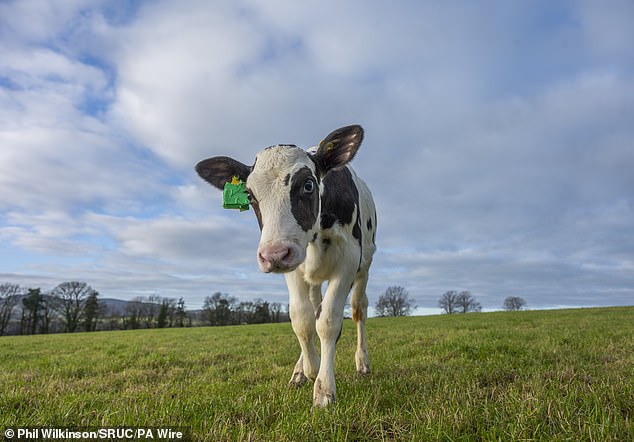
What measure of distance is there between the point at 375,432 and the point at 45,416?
250cm

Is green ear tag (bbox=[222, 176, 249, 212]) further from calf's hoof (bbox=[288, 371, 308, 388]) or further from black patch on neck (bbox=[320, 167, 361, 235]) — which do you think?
calf's hoof (bbox=[288, 371, 308, 388])

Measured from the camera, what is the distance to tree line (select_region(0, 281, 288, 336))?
61.0 metres

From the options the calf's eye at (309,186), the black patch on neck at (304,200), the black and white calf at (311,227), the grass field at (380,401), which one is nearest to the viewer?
the grass field at (380,401)

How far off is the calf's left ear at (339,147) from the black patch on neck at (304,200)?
524mm

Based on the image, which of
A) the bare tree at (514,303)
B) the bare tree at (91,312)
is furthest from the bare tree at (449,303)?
the bare tree at (91,312)

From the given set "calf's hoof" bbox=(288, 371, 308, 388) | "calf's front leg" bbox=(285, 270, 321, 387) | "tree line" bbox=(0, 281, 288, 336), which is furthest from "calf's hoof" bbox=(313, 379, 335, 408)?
"tree line" bbox=(0, 281, 288, 336)

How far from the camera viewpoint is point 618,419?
2.66 meters

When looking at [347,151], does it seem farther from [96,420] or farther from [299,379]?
[96,420]

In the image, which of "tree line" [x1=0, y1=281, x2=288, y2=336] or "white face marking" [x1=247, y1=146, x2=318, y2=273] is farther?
"tree line" [x1=0, y1=281, x2=288, y2=336]

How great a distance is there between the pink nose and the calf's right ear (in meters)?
1.44

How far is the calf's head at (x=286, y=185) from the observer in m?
3.19

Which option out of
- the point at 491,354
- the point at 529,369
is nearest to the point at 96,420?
the point at 529,369

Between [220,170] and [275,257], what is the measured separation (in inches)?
77.2

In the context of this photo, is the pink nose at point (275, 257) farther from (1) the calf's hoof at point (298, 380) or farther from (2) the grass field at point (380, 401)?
(1) the calf's hoof at point (298, 380)
